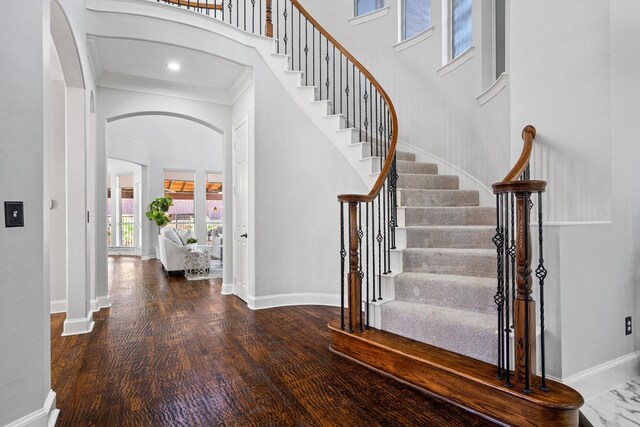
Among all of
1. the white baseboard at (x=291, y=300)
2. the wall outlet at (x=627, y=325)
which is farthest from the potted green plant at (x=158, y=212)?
the wall outlet at (x=627, y=325)

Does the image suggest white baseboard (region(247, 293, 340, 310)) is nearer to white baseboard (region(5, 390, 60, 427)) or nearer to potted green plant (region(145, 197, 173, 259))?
white baseboard (region(5, 390, 60, 427))

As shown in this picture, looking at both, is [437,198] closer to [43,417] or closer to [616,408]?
[616,408]

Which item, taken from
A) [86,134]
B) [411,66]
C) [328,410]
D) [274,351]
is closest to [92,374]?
[274,351]

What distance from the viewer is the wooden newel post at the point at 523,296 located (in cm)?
186

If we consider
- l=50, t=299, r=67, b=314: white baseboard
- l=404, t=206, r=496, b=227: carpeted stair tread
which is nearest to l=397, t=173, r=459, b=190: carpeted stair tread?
l=404, t=206, r=496, b=227: carpeted stair tread

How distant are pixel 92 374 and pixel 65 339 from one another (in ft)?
3.33

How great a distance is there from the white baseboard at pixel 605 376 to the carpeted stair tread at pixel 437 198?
198cm

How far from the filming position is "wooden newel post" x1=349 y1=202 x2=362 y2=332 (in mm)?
2801

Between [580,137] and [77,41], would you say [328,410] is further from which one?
[77,41]

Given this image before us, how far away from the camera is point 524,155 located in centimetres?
252

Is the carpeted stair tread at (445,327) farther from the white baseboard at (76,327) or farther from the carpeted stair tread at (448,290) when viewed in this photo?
the white baseboard at (76,327)

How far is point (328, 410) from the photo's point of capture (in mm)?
1996

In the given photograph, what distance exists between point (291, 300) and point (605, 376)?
303cm

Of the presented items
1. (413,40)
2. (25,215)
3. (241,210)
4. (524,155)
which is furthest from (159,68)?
(524,155)
